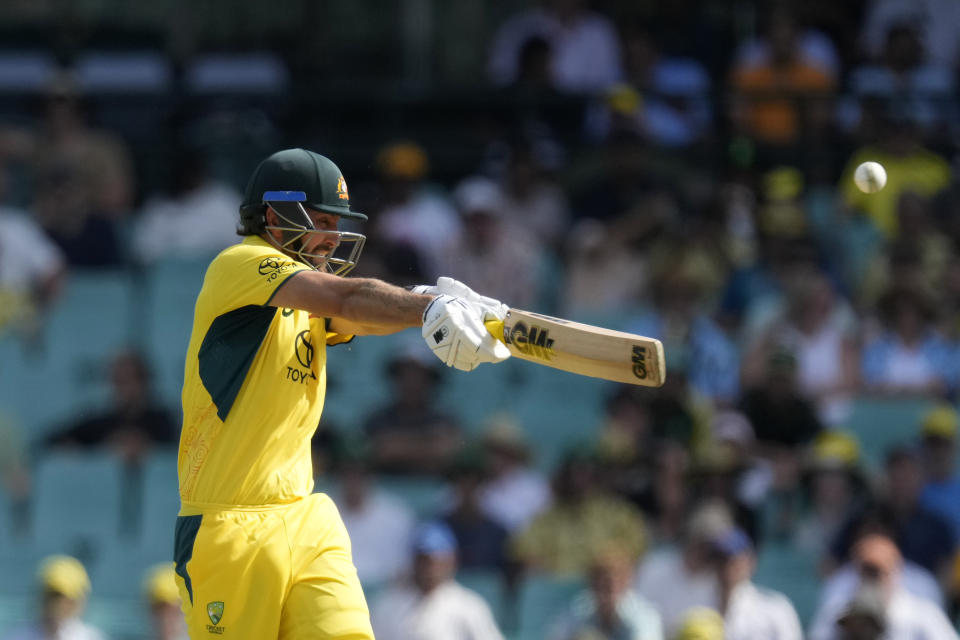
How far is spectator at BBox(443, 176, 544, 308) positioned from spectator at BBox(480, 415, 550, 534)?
122 cm

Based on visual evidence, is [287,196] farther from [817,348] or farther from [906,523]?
[817,348]

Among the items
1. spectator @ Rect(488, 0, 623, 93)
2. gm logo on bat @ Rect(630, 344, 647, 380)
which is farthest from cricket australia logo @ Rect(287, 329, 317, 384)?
spectator @ Rect(488, 0, 623, 93)

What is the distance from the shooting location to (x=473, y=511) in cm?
1034

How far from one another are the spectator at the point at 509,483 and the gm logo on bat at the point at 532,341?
549 cm

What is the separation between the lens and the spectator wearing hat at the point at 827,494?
1020 centimetres

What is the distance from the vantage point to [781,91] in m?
12.5

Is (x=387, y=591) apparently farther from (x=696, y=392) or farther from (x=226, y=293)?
(x=226, y=293)

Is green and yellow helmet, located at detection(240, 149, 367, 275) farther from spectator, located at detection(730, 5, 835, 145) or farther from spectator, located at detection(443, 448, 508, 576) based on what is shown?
spectator, located at detection(730, 5, 835, 145)

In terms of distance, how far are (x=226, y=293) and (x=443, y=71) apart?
9.86 metres

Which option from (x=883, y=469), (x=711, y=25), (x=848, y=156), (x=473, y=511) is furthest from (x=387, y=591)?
(x=711, y=25)

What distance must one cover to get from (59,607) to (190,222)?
12.8ft

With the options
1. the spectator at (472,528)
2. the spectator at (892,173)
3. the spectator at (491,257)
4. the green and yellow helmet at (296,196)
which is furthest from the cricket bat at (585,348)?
the spectator at (892,173)

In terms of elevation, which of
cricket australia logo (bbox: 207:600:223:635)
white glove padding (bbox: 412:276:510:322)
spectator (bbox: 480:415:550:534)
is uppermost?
white glove padding (bbox: 412:276:510:322)

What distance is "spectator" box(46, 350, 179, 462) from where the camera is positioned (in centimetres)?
1116
